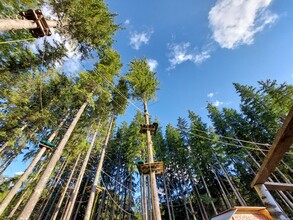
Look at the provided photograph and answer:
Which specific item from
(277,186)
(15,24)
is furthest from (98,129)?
(277,186)

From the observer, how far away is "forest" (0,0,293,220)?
9258 mm

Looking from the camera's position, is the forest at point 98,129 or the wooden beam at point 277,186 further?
the forest at point 98,129

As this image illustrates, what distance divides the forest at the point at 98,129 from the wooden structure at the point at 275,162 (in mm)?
3488

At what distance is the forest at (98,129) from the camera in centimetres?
926

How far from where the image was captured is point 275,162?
2.14 meters

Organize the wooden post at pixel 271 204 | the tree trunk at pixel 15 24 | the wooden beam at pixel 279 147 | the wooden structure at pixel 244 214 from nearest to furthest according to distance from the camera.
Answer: the wooden beam at pixel 279 147, the wooden post at pixel 271 204, the tree trunk at pixel 15 24, the wooden structure at pixel 244 214

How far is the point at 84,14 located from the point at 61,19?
4.11 ft

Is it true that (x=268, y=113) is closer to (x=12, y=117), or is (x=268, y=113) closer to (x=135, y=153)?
(x=135, y=153)

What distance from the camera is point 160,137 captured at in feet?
84.8

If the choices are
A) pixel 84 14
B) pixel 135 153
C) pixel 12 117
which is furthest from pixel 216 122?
pixel 12 117

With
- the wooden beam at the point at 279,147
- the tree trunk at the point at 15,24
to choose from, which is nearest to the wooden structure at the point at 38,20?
the tree trunk at the point at 15,24

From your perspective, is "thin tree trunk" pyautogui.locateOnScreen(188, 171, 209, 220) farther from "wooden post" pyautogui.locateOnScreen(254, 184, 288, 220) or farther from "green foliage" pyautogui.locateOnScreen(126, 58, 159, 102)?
"wooden post" pyautogui.locateOnScreen(254, 184, 288, 220)

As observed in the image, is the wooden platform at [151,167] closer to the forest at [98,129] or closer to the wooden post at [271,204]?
the forest at [98,129]

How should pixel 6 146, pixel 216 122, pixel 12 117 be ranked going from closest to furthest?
pixel 12 117 → pixel 6 146 → pixel 216 122
